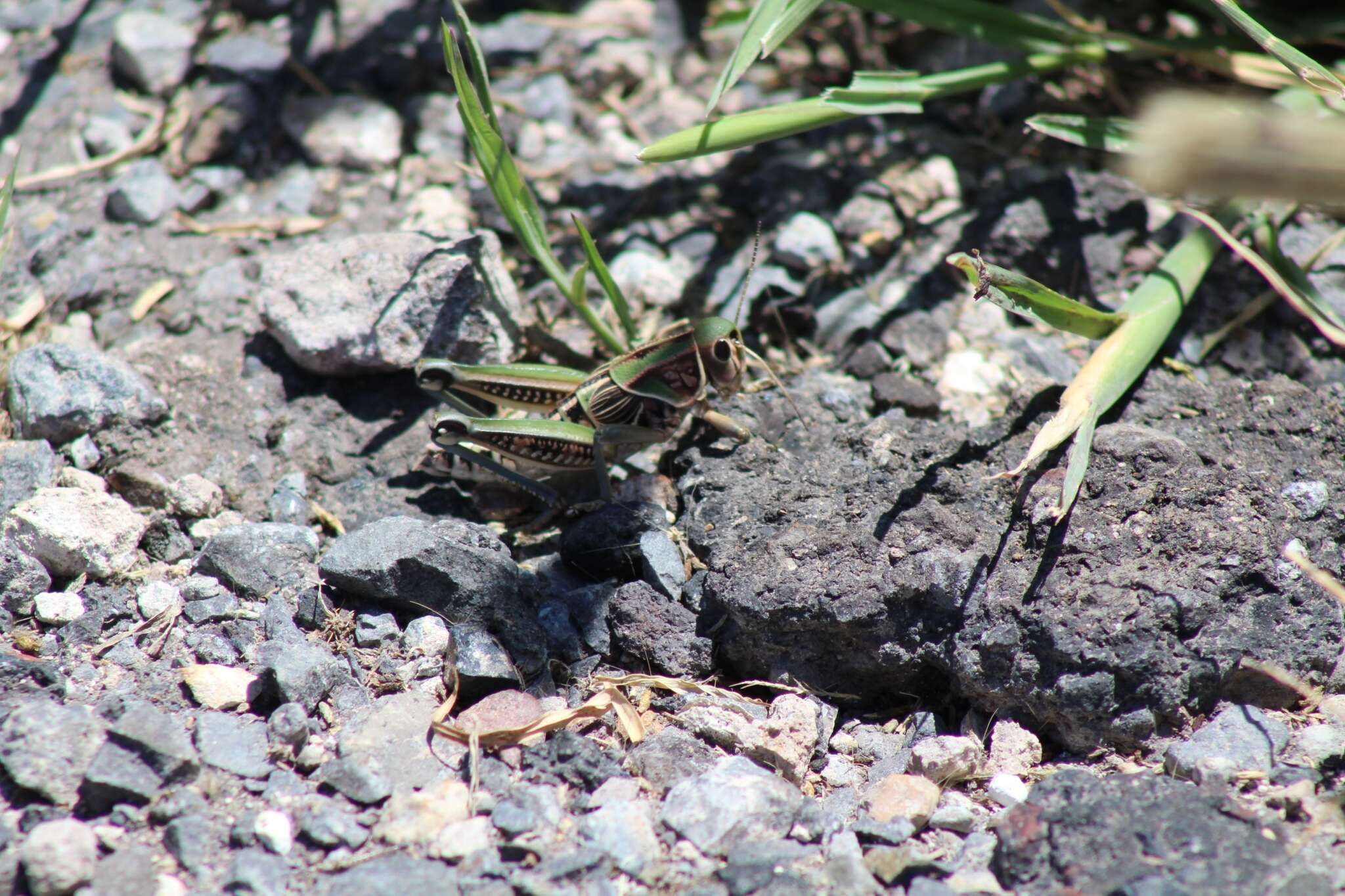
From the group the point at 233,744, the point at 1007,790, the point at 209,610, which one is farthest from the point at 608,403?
the point at 1007,790

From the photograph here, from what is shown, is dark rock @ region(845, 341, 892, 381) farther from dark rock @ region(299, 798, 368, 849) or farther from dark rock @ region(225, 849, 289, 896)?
dark rock @ region(225, 849, 289, 896)

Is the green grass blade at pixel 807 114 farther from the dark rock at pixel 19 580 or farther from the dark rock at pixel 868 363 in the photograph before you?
the dark rock at pixel 19 580

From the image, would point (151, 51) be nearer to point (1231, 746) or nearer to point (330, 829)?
point (330, 829)

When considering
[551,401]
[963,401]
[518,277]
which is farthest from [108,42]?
[963,401]

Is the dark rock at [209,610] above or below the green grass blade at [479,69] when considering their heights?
below

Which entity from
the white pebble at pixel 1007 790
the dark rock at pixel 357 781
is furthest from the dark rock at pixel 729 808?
the dark rock at pixel 357 781

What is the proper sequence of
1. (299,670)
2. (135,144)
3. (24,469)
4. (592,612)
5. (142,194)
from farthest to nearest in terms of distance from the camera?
(135,144)
(142,194)
(24,469)
(592,612)
(299,670)

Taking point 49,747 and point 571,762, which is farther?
point 571,762

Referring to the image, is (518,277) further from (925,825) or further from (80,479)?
(925,825)
